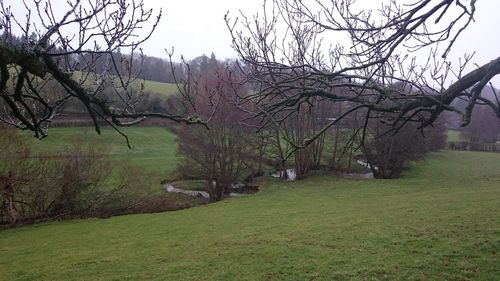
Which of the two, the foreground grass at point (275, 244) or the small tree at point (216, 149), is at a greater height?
the small tree at point (216, 149)

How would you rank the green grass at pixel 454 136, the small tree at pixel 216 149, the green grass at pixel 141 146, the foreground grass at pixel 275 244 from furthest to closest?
the green grass at pixel 454 136, the green grass at pixel 141 146, the small tree at pixel 216 149, the foreground grass at pixel 275 244

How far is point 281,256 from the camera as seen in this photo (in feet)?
31.3

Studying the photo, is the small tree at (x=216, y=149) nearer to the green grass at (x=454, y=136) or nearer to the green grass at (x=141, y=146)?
the green grass at (x=141, y=146)

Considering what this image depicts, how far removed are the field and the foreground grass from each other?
2cm

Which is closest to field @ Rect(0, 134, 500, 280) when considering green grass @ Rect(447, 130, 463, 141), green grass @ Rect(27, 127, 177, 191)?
green grass @ Rect(27, 127, 177, 191)

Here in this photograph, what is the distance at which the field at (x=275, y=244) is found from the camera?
327 inches

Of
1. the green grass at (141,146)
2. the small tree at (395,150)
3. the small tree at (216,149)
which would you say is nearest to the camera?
the small tree at (216,149)

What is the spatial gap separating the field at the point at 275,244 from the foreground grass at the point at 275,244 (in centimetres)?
2

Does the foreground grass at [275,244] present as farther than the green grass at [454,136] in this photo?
No

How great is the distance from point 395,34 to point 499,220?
9.97 meters

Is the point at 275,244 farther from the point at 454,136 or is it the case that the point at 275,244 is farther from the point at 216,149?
the point at 454,136

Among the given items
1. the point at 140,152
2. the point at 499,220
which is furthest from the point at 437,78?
the point at 140,152

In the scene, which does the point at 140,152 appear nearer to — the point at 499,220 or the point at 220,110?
the point at 220,110

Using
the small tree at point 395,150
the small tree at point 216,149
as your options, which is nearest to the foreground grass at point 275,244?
the small tree at point 216,149
